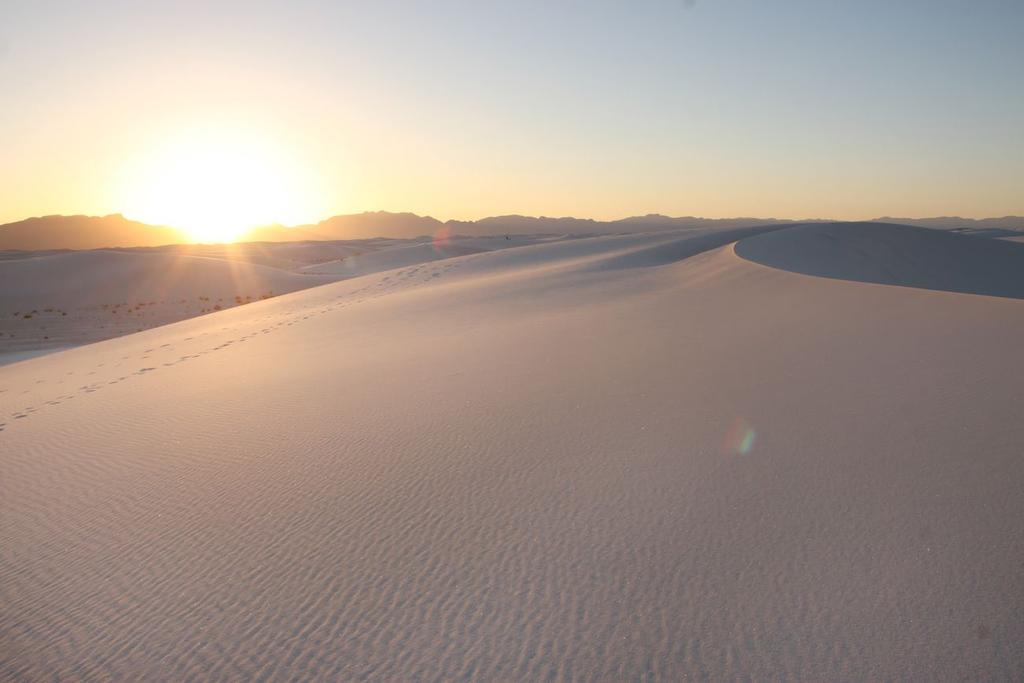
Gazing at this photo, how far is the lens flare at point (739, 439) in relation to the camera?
3.67 meters

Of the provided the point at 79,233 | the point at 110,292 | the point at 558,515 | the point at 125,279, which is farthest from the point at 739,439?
the point at 79,233

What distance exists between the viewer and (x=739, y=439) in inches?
150

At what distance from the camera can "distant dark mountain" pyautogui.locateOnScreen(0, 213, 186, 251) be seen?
5891 inches

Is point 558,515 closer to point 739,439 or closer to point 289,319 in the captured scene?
point 739,439

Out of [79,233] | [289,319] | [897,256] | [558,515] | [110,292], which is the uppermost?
[79,233]

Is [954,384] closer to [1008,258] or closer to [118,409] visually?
[118,409]

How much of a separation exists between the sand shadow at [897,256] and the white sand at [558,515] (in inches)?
205

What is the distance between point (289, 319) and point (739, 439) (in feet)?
34.5

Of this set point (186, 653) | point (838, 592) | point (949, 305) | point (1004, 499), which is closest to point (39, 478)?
point (186, 653)

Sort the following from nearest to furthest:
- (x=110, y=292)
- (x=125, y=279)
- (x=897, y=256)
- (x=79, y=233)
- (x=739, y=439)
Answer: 1. (x=739, y=439)
2. (x=897, y=256)
3. (x=110, y=292)
4. (x=125, y=279)
5. (x=79, y=233)

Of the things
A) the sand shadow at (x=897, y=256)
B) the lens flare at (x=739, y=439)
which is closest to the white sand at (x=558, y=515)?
the lens flare at (x=739, y=439)

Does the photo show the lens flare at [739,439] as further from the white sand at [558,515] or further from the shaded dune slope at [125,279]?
the shaded dune slope at [125,279]

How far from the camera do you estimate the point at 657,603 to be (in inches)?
97.1

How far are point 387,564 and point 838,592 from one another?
2034mm
